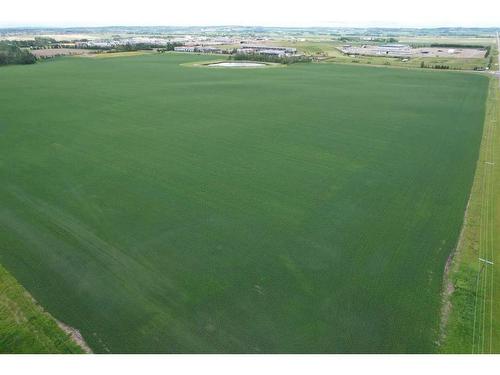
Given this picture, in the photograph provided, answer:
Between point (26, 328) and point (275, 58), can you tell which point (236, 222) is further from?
point (275, 58)

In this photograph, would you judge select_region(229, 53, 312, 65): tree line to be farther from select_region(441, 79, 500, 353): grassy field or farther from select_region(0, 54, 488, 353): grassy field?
select_region(441, 79, 500, 353): grassy field

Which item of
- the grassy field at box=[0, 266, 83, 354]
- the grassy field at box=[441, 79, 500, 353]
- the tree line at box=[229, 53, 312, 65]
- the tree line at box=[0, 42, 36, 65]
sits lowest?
the grassy field at box=[441, 79, 500, 353]

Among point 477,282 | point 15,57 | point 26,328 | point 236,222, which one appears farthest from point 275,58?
point 26,328

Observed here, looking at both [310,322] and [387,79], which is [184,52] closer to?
[387,79]

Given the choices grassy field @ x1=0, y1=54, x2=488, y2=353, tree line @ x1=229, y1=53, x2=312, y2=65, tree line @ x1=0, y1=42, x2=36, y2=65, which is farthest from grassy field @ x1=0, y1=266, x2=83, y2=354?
tree line @ x1=0, y1=42, x2=36, y2=65

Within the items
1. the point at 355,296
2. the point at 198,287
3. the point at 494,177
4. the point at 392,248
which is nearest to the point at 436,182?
the point at 494,177

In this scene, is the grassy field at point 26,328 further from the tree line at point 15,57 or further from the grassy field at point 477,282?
the tree line at point 15,57
